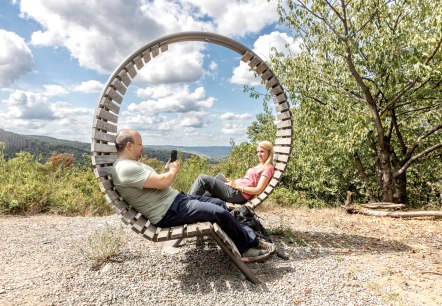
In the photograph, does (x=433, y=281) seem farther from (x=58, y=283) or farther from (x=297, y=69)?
(x=297, y=69)

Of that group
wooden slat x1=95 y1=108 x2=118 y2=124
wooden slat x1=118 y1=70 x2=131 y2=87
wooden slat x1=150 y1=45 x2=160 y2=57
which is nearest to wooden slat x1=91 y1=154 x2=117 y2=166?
wooden slat x1=95 y1=108 x2=118 y2=124

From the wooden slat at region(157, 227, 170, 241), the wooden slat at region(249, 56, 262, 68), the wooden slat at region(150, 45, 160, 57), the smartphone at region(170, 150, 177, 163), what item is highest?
the wooden slat at region(249, 56, 262, 68)

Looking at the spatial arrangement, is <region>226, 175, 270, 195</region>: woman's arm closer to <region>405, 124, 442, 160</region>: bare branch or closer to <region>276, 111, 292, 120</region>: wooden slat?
<region>276, 111, 292, 120</region>: wooden slat

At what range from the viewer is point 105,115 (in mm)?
3848

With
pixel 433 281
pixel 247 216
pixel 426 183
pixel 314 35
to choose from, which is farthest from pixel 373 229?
pixel 426 183

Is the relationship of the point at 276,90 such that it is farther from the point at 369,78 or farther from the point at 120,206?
the point at 369,78

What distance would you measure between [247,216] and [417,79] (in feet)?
18.6

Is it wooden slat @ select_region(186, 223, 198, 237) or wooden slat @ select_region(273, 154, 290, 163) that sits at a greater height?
wooden slat @ select_region(273, 154, 290, 163)

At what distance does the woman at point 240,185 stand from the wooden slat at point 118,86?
158 centimetres

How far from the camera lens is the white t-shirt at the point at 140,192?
3334 mm

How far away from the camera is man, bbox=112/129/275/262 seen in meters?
3.34

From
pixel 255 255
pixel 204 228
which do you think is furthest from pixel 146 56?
pixel 255 255

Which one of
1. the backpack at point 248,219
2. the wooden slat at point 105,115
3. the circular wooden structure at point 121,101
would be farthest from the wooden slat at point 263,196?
the wooden slat at point 105,115

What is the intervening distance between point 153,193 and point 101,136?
2.99 feet
